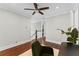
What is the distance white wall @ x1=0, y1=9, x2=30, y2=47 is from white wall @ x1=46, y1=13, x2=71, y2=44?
1.18 feet

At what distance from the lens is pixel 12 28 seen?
4.90 ft

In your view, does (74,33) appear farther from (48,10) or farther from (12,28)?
(12,28)

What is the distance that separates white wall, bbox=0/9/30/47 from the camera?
143cm

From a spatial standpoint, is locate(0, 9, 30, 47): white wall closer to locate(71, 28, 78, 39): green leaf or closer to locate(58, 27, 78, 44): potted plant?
locate(58, 27, 78, 44): potted plant

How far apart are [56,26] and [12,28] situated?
72 cm

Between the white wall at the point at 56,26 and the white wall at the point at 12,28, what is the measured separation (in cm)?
36

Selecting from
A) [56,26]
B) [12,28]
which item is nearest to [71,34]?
[56,26]

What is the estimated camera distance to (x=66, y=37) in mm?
1507

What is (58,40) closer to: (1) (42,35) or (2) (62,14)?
(1) (42,35)

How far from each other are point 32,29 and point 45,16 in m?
0.31

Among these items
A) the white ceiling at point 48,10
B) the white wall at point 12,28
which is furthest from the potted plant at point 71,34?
the white wall at point 12,28

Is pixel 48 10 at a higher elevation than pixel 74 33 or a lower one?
higher

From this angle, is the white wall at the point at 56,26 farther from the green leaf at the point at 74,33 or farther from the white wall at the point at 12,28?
the white wall at the point at 12,28

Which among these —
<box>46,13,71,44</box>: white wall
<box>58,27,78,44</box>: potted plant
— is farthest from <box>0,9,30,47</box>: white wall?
<box>58,27,78,44</box>: potted plant
